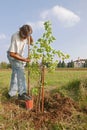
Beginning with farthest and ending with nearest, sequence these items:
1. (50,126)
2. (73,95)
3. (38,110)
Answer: (73,95), (38,110), (50,126)

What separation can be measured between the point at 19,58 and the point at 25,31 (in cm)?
63

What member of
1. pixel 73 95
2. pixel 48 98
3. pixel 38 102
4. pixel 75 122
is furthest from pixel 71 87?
pixel 75 122

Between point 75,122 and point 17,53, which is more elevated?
point 17,53

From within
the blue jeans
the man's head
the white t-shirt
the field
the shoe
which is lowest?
the field

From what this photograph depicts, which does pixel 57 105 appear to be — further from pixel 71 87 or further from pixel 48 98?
pixel 71 87

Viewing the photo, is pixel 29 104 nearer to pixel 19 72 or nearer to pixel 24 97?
pixel 24 97

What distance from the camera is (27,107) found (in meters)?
7.62

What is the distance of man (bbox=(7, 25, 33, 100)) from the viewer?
Result: 779 centimetres

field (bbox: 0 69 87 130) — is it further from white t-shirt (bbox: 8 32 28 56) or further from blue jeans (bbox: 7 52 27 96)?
white t-shirt (bbox: 8 32 28 56)

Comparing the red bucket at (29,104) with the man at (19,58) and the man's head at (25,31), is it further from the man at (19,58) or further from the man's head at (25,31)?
the man's head at (25,31)

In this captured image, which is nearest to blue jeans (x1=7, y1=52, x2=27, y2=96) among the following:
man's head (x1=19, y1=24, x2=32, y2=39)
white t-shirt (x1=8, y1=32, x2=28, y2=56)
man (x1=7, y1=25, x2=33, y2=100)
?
man (x1=7, y1=25, x2=33, y2=100)

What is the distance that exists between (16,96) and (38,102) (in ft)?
2.58

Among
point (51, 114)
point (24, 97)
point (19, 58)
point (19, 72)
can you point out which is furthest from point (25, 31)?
point (51, 114)

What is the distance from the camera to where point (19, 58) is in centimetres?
774
